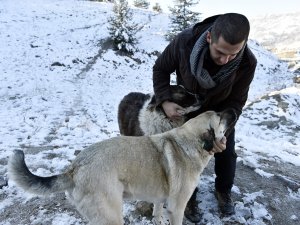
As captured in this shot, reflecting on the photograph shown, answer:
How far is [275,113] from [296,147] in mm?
2493

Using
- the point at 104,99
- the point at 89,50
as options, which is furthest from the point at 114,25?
the point at 104,99

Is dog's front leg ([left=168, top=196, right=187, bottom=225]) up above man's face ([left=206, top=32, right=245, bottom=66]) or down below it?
below

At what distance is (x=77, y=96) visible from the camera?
11.8 meters

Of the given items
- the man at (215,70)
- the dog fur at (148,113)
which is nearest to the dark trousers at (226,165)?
the man at (215,70)

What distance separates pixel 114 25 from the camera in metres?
18.0

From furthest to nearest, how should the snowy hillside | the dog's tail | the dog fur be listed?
the snowy hillside, the dog fur, the dog's tail

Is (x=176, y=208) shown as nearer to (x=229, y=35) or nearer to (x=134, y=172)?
(x=134, y=172)

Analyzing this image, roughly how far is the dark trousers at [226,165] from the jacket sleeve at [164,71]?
91 centimetres

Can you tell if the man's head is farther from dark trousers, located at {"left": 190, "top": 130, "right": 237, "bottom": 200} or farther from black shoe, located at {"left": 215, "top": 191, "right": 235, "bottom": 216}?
black shoe, located at {"left": 215, "top": 191, "right": 235, "bottom": 216}

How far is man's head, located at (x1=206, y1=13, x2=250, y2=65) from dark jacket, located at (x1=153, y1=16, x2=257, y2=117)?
0.42 metres

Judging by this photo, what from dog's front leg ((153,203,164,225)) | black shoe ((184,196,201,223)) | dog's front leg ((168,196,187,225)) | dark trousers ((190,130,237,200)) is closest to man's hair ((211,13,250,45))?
dark trousers ((190,130,237,200))

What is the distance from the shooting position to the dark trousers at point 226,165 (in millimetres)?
4176

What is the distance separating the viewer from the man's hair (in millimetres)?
2975

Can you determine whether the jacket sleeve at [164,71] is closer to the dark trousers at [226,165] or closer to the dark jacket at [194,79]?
the dark jacket at [194,79]
